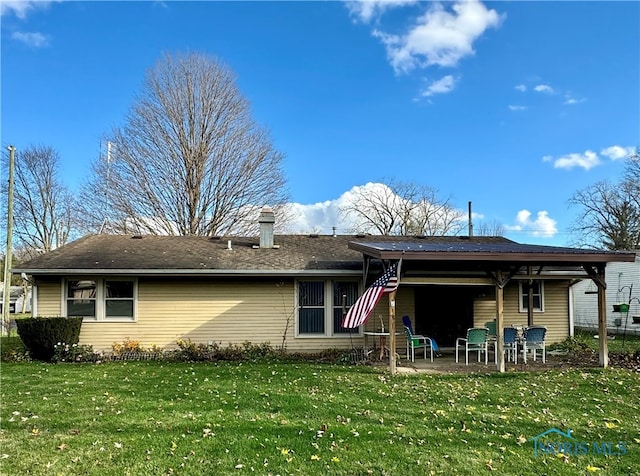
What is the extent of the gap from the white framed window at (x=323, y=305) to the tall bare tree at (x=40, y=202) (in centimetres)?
2272

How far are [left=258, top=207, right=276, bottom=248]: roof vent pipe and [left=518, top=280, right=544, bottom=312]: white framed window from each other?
24.9ft

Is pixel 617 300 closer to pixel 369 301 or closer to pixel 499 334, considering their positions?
pixel 499 334

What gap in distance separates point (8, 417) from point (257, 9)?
978cm

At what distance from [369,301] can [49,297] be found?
8553 millimetres

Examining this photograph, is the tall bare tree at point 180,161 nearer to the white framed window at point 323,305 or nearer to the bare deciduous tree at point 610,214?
the white framed window at point 323,305

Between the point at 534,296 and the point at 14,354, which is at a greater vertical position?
the point at 534,296

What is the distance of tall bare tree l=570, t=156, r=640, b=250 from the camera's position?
3027cm

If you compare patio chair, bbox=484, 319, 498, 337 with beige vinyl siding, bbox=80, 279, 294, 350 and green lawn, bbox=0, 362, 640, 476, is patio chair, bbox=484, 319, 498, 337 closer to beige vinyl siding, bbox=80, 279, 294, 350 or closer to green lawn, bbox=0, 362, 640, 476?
green lawn, bbox=0, 362, 640, 476

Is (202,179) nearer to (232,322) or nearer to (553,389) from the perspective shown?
(232,322)

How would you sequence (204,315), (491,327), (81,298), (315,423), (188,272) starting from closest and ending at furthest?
(315,423), (188,272), (81,298), (204,315), (491,327)

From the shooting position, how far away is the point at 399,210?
33.1 metres

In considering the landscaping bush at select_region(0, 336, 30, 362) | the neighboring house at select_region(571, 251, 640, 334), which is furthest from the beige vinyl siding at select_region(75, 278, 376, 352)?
the neighboring house at select_region(571, 251, 640, 334)

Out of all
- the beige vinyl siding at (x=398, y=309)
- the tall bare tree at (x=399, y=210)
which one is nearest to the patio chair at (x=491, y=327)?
the beige vinyl siding at (x=398, y=309)

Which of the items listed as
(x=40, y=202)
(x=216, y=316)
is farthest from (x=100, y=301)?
(x=40, y=202)
